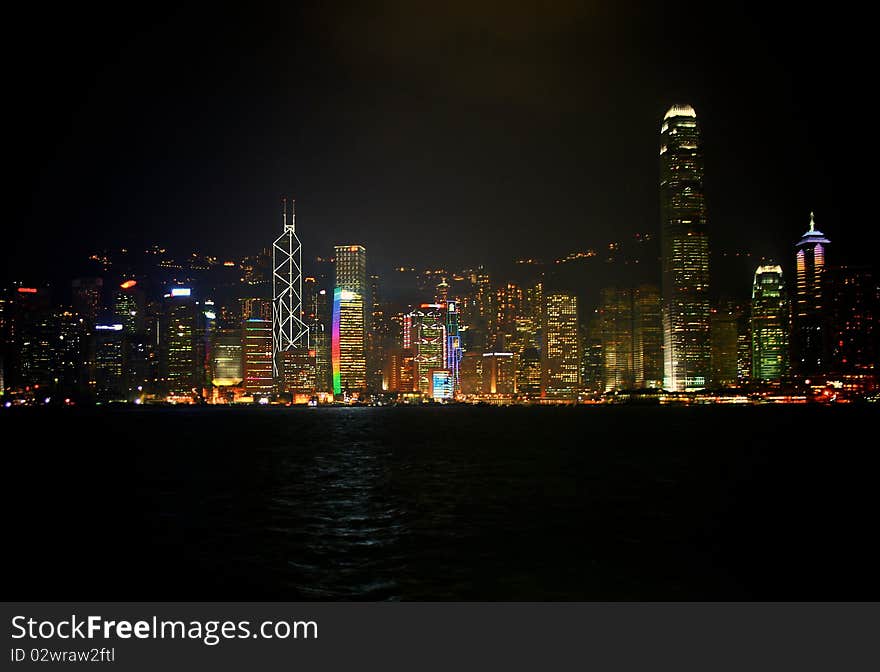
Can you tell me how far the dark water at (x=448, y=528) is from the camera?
19.6 meters

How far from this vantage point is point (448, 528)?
28.0m

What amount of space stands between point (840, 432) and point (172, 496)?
268 ft

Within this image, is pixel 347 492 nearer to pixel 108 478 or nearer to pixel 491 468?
pixel 491 468

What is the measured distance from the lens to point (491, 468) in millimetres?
51688

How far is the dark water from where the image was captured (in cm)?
1959
